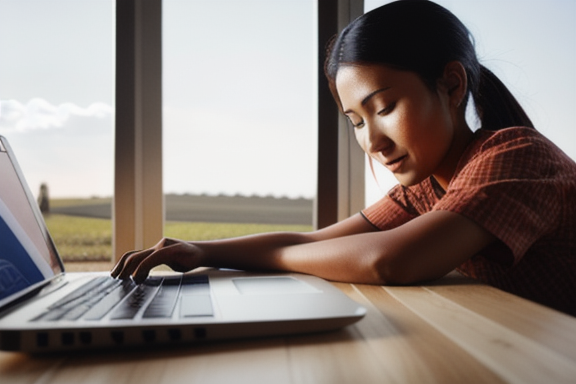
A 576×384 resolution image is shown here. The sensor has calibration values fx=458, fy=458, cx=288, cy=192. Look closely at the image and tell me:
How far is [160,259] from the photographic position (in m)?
0.72

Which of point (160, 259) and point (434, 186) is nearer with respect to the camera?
point (160, 259)

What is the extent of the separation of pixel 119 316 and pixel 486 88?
0.91m

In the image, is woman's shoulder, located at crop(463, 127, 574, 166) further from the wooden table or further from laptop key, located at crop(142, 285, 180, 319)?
laptop key, located at crop(142, 285, 180, 319)

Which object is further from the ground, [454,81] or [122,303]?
[454,81]

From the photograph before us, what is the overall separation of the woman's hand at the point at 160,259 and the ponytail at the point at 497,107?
669mm

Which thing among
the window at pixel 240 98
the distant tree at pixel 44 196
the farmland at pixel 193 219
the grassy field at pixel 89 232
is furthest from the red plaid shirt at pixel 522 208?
the distant tree at pixel 44 196

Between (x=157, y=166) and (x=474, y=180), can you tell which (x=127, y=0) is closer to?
(x=157, y=166)

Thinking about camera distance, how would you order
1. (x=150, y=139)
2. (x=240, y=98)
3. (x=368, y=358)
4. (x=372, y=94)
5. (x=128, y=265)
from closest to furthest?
(x=368, y=358) → (x=128, y=265) → (x=372, y=94) → (x=150, y=139) → (x=240, y=98)

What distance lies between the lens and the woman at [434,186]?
64cm

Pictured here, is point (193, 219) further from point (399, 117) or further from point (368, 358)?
point (368, 358)

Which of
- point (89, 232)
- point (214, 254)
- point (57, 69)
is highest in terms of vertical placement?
point (57, 69)

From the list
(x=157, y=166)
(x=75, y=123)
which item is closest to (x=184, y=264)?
(x=157, y=166)

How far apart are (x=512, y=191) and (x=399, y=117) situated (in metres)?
0.24

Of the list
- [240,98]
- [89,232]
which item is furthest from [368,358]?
[89,232]
